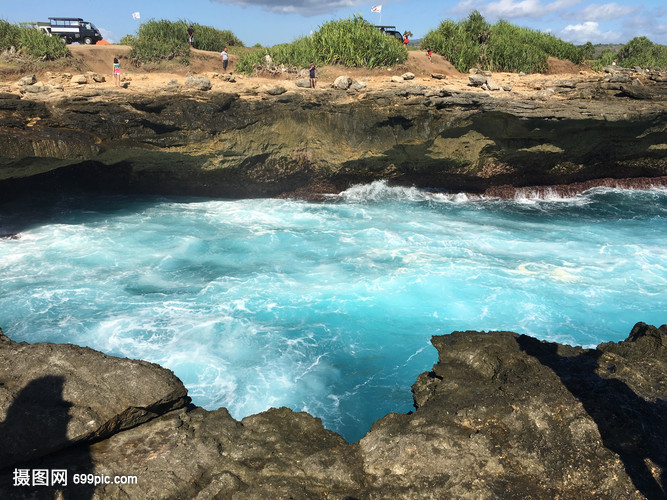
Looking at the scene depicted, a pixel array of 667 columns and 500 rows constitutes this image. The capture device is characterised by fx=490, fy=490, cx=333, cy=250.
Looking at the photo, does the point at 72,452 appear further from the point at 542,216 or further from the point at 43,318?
the point at 542,216

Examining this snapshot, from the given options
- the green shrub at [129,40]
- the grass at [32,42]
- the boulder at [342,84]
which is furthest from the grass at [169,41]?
the boulder at [342,84]

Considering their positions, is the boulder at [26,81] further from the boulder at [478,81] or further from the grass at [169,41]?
the boulder at [478,81]

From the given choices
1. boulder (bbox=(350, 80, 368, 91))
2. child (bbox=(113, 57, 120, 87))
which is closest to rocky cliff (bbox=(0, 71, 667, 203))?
boulder (bbox=(350, 80, 368, 91))

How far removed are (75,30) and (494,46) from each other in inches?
838

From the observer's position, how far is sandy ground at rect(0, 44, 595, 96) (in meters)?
19.6

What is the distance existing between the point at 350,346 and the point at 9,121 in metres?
12.5

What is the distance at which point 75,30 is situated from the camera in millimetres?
24875

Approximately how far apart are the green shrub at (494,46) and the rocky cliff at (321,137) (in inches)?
209

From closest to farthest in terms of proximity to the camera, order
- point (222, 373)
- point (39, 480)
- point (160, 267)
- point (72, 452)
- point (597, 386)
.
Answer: point (39, 480) → point (72, 452) → point (597, 386) → point (222, 373) → point (160, 267)

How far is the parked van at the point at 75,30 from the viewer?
24.4m

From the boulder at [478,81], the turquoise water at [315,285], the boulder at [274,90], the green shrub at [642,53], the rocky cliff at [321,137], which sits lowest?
the turquoise water at [315,285]

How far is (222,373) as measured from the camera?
9.09 metres

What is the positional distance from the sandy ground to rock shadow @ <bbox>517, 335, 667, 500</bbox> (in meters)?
14.6

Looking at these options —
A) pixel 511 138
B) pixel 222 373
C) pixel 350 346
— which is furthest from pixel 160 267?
pixel 511 138
